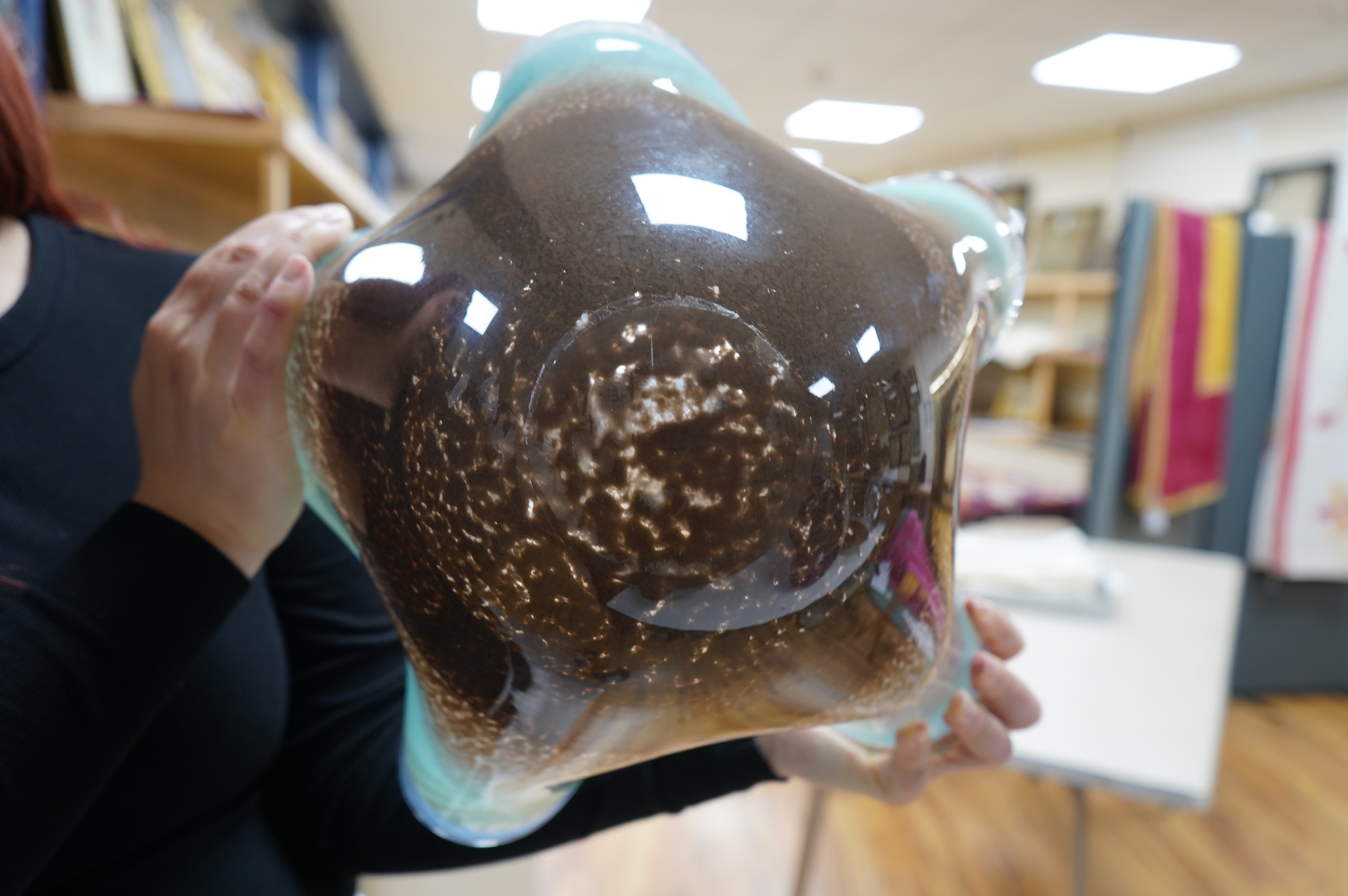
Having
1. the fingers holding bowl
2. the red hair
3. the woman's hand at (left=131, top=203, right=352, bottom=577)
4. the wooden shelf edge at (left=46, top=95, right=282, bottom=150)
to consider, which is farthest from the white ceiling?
the woman's hand at (left=131, top=203, right=352, bottom=577)

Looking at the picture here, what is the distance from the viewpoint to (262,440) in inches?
10.8

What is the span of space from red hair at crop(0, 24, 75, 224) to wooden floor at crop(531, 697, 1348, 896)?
1.56m

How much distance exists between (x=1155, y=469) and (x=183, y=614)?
2239mm

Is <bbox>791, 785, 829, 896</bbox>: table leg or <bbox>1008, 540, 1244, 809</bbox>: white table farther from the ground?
<bbox>1008, 540, 1244, 809</bbox>: white table

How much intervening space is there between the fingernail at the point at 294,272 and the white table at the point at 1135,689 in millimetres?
890

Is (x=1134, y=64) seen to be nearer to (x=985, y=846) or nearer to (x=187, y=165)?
(x=985, y=846)

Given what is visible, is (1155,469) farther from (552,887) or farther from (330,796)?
(330,796)

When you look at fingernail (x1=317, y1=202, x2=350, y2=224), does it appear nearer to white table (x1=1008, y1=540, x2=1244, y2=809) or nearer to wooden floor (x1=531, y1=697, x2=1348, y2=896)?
white table (x1=1008, y1=540, x2=1244, y2=809)

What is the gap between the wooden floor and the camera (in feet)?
5.48

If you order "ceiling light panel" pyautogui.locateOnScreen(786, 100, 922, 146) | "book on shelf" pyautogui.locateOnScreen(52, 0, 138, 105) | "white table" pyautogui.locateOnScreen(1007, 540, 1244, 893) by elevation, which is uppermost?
"ceiling light panel" pyautogui.locateOnScreen(786, 100, 922, 146)

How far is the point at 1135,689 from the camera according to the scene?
100cm

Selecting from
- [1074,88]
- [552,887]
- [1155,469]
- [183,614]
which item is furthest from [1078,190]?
[183,614]

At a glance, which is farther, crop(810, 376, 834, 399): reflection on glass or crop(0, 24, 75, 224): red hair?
crop(0, 24, 75, 224): red hair

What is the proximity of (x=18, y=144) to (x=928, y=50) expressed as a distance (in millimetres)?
3733
